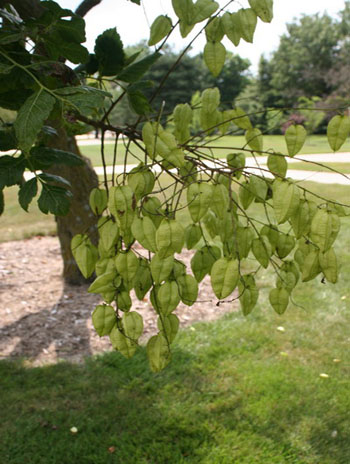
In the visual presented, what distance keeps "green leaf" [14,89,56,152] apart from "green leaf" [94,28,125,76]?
1.79 feet

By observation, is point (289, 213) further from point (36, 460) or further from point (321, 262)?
point (36, 460)

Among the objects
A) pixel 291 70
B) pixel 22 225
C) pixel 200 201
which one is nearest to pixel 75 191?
pixel 200 201

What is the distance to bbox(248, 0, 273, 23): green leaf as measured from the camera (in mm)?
1076

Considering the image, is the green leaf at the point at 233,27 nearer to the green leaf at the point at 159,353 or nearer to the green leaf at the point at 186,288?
the green leaf at the point at 186,288

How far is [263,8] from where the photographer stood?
3.53 feet

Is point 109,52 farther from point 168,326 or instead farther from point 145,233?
point 168,326

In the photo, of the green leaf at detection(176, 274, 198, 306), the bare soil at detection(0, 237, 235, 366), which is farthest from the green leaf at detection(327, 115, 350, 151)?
the bare soil at detection(0, 237, 235, 366)

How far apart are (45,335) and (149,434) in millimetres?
1433

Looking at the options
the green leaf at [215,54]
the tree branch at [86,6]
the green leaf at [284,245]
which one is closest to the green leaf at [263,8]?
the green leaf at [215,54]

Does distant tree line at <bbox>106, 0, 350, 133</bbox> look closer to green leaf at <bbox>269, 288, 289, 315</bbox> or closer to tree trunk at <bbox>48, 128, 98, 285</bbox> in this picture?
tree trunk at <bbox>48, 128, 98, 285</bbox>

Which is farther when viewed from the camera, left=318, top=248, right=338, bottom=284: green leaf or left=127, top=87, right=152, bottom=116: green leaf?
left=127, top=87, right=152, bottom=116: green leaf

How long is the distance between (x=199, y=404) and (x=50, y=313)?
1724 mm

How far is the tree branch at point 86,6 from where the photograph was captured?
89.1 inches

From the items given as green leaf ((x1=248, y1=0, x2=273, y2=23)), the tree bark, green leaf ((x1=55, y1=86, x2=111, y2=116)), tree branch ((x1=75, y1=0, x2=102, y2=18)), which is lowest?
the tree bark
